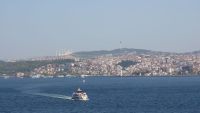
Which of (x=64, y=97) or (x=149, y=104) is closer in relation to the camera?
(x=149, y=104)

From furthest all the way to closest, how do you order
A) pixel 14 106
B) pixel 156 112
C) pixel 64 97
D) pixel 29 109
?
pixel 64 97, pixel 14 106, pixel 29 109, pixel 156 112

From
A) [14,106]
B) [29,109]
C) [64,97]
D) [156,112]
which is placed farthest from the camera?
[64,97]

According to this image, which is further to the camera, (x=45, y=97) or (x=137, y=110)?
(x=45, y=97)

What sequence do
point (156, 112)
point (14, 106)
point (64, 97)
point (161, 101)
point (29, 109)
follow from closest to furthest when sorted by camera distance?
point (156, 112) < point (29, 109) < point (14, 106) < point (161, 101) < point (64, 97)

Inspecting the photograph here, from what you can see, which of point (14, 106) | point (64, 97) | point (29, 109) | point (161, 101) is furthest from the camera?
point (64, 97)

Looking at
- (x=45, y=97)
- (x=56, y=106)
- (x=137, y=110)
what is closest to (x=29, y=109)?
(x=56, y=106)

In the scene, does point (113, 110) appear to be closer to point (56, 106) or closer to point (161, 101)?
point (56, 106)

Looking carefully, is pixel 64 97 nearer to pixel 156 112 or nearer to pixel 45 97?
pixel 45 97

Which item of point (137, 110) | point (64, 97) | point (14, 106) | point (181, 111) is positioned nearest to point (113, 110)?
point (137, 110)

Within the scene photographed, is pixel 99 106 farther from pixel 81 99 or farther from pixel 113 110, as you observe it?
pixel 81 99
